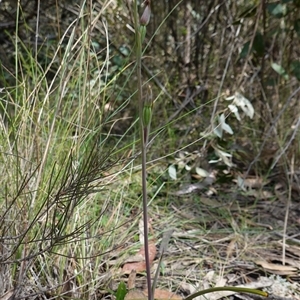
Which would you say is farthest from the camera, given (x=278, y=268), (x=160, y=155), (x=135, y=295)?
(x=160, y=155)

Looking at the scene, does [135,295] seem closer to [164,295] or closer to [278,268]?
[164,295]

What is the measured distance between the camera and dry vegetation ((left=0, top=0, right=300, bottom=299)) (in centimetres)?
119

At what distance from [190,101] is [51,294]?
145 cm

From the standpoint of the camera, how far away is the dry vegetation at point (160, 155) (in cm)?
119

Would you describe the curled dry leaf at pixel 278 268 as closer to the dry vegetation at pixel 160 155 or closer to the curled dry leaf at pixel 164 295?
the dry vegetation at pixel 160 155

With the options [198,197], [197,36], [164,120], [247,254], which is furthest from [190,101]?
[247,254]

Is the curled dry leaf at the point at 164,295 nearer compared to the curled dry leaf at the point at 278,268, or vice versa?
the curled dry leaf at the point at 164,295

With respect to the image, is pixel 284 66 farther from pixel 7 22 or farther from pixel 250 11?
pixel 7 22

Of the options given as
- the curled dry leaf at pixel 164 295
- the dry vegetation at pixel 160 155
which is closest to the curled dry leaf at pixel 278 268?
the dry vegetation at pixel 160 155

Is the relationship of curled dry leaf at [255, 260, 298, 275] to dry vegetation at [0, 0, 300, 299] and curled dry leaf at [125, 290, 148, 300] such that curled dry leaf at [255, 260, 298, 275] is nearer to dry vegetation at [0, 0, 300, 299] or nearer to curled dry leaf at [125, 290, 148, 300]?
dry vegetation at [0, 0, 300, 299]

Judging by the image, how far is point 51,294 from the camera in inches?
48.3

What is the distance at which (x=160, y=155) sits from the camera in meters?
2.20

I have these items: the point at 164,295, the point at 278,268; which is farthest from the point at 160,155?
the point at 164,295

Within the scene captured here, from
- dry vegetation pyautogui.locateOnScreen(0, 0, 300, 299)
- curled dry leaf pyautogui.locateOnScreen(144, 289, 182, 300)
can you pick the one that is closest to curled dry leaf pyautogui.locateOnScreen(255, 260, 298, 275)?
dry vegetation pyautogui.locateOnScreen(0, 0, 300, 299)
